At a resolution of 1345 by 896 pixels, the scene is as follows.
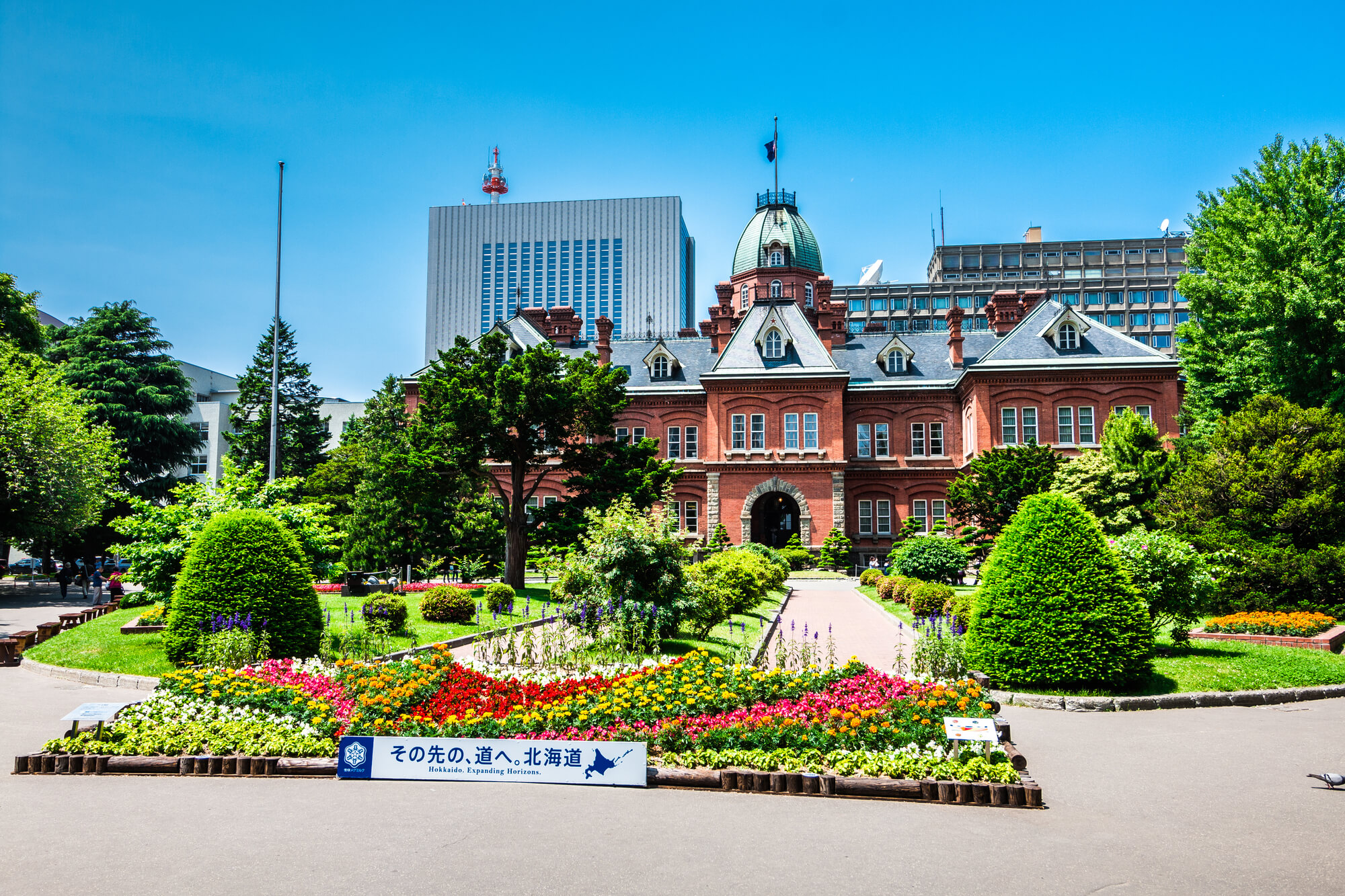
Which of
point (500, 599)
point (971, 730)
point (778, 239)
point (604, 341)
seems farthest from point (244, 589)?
point (778, 239)

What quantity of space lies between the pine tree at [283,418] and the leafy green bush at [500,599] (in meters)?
35.5

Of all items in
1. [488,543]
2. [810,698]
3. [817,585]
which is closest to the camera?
[810,698]

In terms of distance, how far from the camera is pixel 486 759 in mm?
8188

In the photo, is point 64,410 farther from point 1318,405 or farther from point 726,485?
point 1318,405

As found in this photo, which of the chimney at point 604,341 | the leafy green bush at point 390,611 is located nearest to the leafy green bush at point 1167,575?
the leafy green bush at point 390,611

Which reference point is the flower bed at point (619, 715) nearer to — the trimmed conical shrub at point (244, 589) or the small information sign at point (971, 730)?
the small information sign at point (971, 730)

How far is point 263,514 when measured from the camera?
14164 mm

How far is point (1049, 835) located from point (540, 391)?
71.7ft

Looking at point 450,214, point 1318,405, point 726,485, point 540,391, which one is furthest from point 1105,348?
point 450,214

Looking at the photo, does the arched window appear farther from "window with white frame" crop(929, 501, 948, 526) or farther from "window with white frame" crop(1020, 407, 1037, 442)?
"window with white frame" crop(929, 501, 948, 526)

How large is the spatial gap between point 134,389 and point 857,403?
40.5 metres

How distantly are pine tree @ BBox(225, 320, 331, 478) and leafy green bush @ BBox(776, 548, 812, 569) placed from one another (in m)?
30.9

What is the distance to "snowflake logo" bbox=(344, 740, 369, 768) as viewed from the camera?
8.16 metres

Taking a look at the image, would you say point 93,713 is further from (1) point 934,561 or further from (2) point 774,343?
(2) point 774,343
